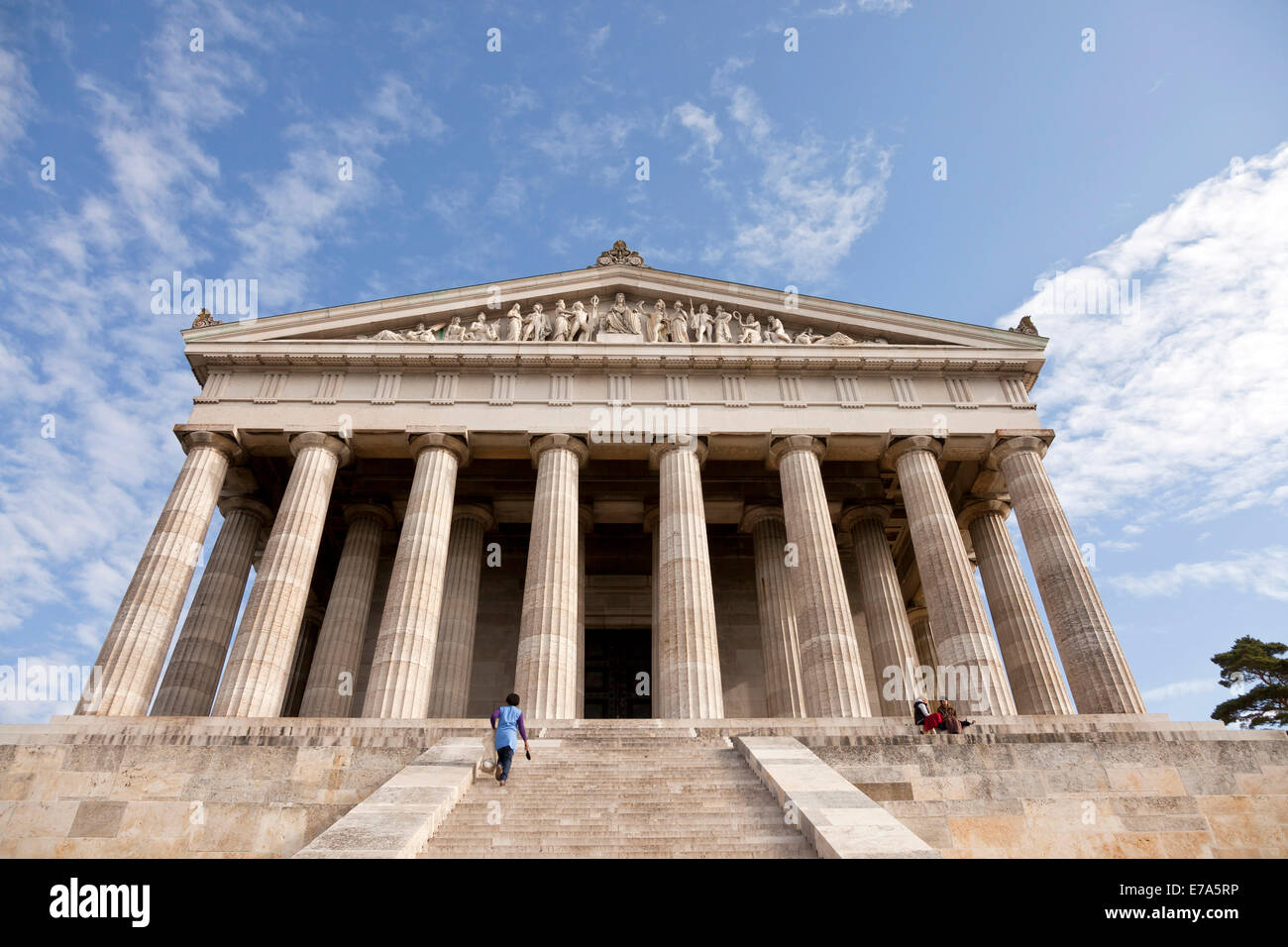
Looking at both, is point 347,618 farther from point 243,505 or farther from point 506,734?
point 506,734

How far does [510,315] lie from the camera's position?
96.9 feet

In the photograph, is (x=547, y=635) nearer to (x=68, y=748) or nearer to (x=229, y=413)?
(x=68, y=748)

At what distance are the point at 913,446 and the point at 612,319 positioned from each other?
37.7 ft

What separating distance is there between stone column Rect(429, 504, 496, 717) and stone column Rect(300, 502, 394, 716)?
2.92 meters

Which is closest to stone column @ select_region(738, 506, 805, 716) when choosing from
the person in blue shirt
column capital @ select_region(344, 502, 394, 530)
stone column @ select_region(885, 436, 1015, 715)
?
stone column @ select_region(885, 436, 1015, 715)

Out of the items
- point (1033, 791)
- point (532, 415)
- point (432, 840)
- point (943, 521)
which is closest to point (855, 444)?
point (943, 521)

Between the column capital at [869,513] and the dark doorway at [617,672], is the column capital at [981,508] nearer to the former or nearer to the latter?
the column capital at [869,513]

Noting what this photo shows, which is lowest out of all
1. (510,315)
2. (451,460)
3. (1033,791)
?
(1033,791)

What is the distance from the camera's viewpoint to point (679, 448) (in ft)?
87.9

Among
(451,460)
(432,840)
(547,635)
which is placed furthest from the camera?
(451,460)

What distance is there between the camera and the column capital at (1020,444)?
26.8m

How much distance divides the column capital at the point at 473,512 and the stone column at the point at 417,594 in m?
3.33

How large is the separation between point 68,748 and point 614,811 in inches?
402
